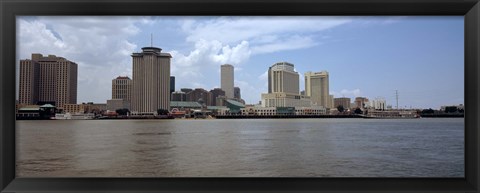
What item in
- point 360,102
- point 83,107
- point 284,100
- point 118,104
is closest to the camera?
point 284,100

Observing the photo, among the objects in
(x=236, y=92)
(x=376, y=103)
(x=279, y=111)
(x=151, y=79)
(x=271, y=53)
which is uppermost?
(x=271, y=53)

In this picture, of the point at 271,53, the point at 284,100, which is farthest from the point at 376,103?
the point at 271,53

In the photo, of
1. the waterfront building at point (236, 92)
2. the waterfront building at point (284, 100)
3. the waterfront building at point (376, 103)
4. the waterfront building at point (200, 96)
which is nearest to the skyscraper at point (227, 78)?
the waterfront building at point (236, 92)

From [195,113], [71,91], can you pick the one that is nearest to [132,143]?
[195,113]
